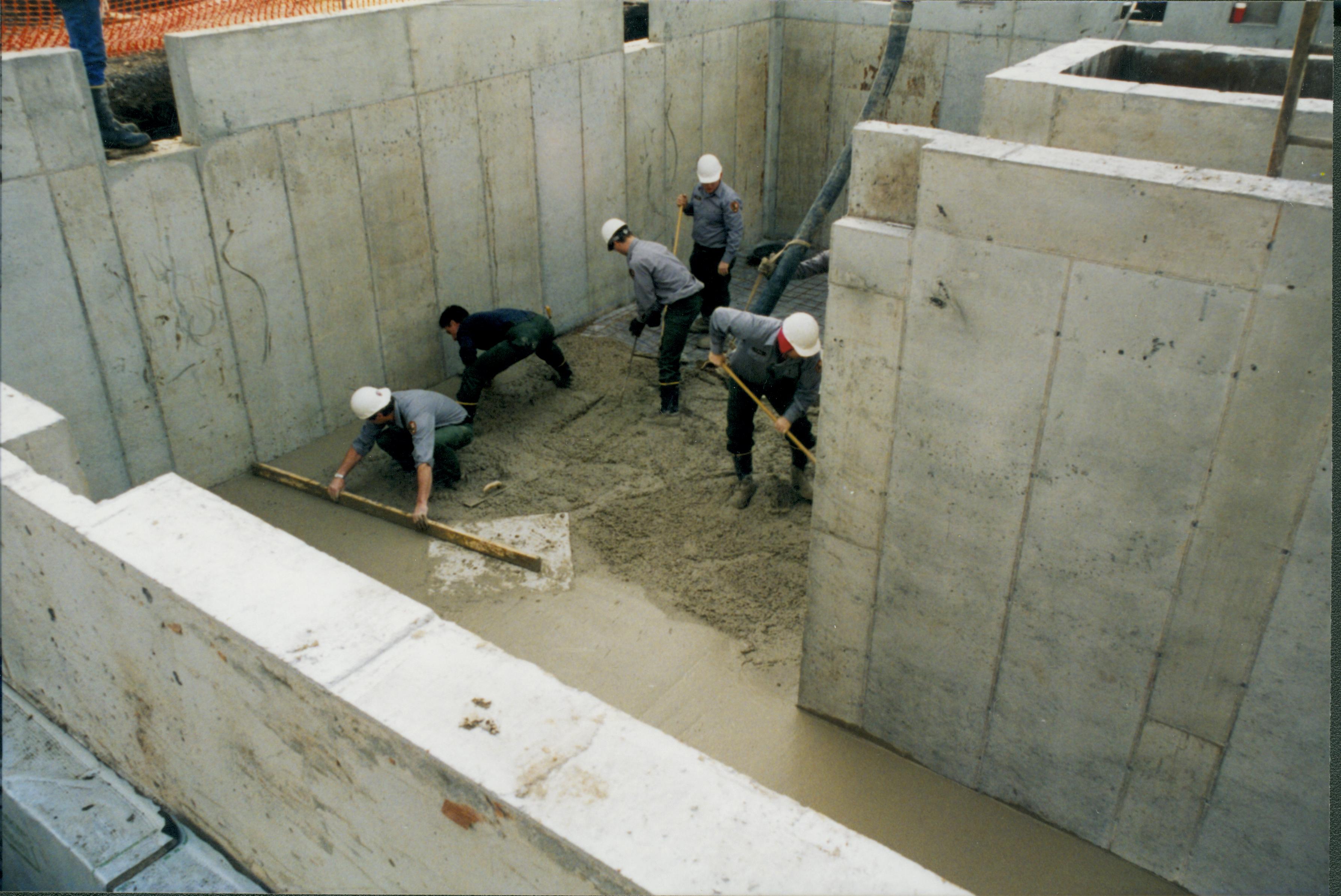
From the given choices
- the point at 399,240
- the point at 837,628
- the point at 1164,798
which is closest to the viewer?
the point at 1164,798

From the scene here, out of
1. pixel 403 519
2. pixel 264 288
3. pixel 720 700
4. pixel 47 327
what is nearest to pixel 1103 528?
pixel 720 700

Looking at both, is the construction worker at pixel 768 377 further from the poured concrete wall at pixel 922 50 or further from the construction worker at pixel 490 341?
the poured concrete wall at pixel 922 50

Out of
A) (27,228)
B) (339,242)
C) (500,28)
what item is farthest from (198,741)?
(500,28)

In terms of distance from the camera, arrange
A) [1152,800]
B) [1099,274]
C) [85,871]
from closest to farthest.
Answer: [85,871]
[1099,274]
[1152,800]

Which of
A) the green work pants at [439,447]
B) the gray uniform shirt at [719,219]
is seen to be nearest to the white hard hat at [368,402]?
the green work pants at [439,447]

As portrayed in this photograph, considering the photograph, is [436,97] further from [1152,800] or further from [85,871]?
[1152,800]

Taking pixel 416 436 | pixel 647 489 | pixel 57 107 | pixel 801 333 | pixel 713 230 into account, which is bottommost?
pixel 647 489

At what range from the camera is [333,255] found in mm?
8156

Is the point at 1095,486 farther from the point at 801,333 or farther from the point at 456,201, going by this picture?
the point at 456,201

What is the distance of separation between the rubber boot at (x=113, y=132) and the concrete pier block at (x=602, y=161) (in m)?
4.22

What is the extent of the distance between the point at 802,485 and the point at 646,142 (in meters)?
4.75

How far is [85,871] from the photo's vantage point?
359cm

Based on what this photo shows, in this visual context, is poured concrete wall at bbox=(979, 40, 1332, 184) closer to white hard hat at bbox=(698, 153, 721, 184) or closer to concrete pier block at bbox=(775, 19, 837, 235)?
white hard hat at bbox=(698, 153, 721, 184)

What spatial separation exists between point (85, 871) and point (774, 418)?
16.4ft
